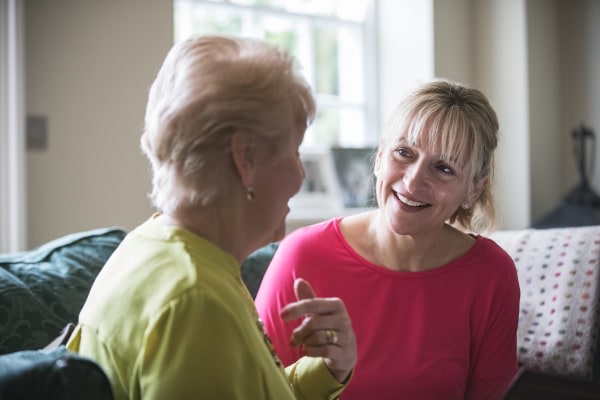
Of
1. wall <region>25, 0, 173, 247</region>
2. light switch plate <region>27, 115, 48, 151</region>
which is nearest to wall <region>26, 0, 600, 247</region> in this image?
wall <region>25, 0, 173, 247</region>

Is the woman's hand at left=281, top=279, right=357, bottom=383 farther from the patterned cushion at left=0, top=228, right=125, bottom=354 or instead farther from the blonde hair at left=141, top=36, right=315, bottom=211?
the patterned cushion at left=0, top=228, right=125, bottom=354

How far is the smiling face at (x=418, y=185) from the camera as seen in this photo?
1.52m

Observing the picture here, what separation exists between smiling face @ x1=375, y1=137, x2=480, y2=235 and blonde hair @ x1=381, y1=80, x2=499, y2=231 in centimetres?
2

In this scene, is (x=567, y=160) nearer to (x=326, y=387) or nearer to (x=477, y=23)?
(x=477, y=23)

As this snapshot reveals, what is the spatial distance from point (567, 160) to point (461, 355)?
3098 millimetres

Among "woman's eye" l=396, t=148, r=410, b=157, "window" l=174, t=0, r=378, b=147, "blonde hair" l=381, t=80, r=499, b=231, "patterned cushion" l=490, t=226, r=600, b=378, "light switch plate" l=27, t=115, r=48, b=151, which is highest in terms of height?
"window" l=174, t=0, r=378, b=147

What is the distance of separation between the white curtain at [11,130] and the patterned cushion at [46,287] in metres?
0.94

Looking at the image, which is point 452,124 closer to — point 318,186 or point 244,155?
point 244,155

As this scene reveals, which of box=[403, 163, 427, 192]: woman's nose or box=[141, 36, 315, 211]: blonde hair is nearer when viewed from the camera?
box=[141, 36, 315, 211]: blonde hair

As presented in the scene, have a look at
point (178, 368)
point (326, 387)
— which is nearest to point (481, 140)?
point (326, 387)

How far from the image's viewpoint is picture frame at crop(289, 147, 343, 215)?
364 centimetres

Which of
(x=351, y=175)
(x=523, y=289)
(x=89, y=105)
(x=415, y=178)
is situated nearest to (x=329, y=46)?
(x=351, y=175)

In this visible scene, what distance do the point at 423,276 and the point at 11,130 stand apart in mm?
1627

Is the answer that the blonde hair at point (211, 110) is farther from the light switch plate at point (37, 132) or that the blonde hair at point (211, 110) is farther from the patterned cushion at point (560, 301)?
the light switch plate at point (37, 132)
